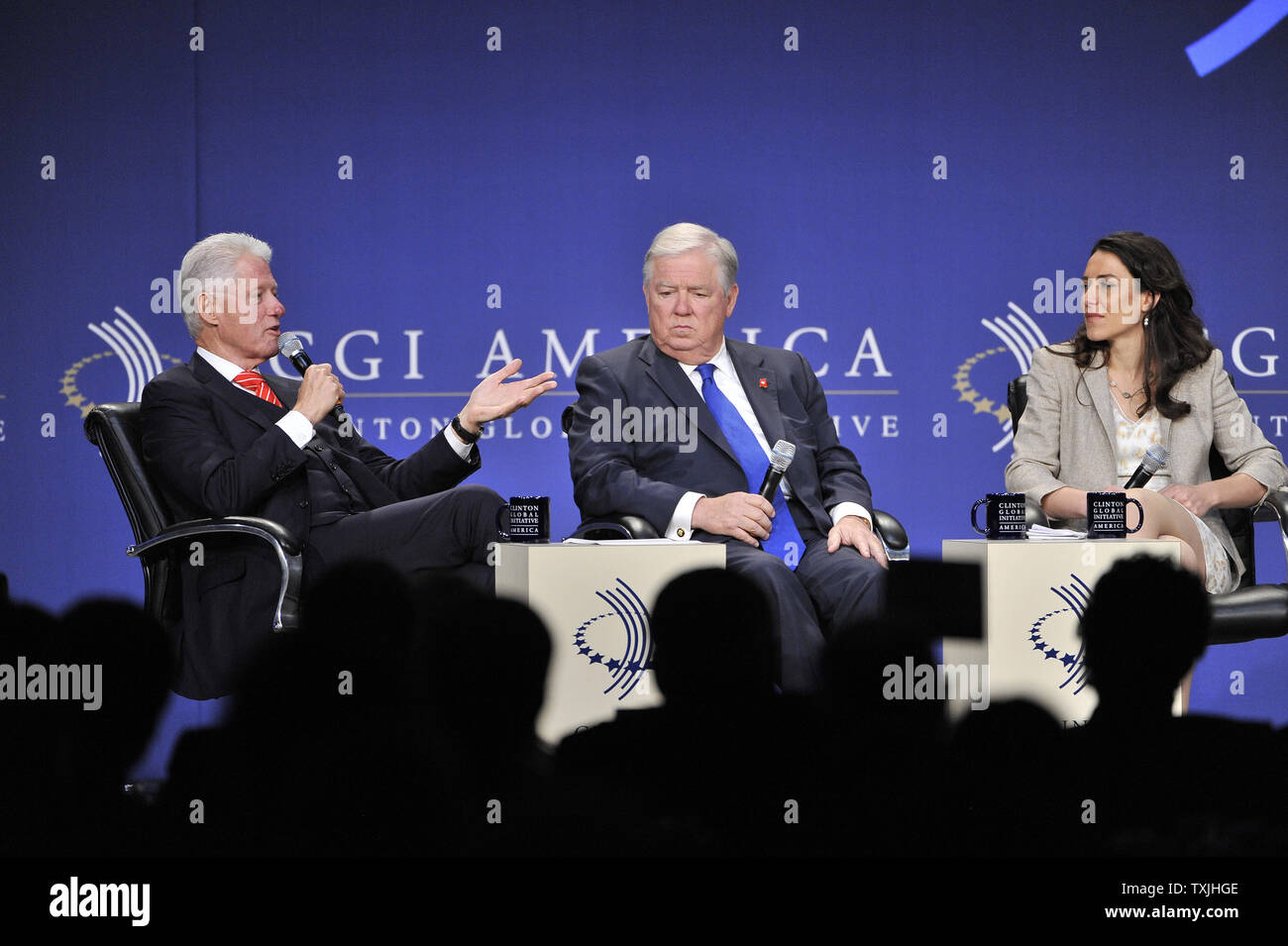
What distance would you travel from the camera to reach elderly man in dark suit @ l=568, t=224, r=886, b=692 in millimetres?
3375

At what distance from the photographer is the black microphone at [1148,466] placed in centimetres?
351

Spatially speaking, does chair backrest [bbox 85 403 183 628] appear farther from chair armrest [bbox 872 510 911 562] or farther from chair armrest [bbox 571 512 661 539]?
chair armrest [bbox 872 510 911 562]

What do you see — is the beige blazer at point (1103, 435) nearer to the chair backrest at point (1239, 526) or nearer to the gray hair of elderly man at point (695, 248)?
the chair backrest at point (1239, 526)

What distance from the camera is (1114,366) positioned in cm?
392

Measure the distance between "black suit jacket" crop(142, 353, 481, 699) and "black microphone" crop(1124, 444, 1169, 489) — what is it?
2.30m

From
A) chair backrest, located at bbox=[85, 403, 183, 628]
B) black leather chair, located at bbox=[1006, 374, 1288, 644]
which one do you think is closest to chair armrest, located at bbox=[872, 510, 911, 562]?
black leather chair, located at bbox=[1006, 374, 1288, 644]

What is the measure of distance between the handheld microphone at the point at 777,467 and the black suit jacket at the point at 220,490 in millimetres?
1241

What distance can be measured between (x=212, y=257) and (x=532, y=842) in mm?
1929

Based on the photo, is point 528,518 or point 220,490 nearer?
point 528,518

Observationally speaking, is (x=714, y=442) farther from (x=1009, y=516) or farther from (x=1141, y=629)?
(x=1141, y=629)

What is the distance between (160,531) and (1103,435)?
105 inches

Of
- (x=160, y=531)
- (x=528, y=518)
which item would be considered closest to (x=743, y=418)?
(x=528, y=518)

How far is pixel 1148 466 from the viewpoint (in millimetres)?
3537
